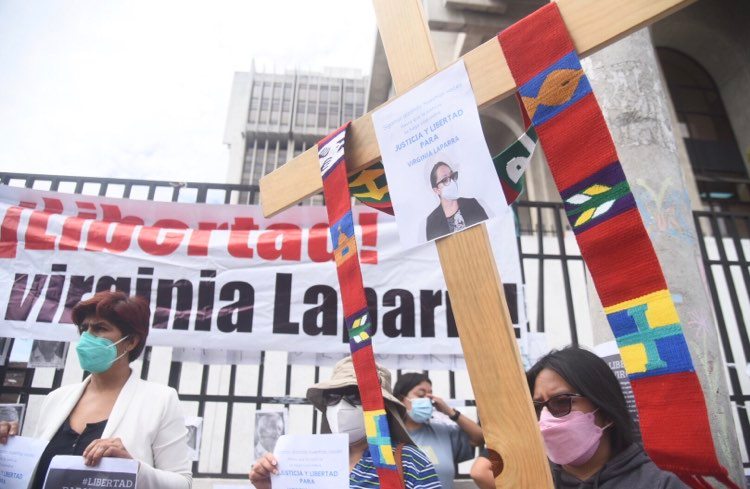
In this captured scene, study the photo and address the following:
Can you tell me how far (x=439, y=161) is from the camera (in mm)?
1082

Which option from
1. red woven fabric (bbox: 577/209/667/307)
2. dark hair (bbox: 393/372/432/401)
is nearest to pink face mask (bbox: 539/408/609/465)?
red woven fabric (bbox: 577/209/667/307)

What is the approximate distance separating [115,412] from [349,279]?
1.42 meters

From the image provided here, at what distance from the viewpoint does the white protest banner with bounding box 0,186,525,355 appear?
10.3 feet

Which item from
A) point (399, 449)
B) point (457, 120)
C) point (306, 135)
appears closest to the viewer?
point (457, 120)

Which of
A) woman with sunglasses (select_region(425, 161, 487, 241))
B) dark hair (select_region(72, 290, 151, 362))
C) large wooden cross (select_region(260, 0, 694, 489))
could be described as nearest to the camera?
large wooden cross (select_region(260, 0, 694, 489))

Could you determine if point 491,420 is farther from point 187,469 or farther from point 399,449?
point 187,469

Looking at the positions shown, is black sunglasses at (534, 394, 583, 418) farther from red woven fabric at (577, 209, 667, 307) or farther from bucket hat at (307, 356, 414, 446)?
red woven fabric at (577, 209, 667, 307)

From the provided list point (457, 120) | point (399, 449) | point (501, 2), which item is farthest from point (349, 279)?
point (501, 2)

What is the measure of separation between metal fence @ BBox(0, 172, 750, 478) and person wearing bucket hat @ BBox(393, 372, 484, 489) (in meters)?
0.48

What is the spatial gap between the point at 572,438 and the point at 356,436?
0.92 meters

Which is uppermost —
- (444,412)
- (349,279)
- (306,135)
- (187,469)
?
(306,135)

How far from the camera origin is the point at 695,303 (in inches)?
80.0

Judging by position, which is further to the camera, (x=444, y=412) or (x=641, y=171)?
(x=444, y=412)

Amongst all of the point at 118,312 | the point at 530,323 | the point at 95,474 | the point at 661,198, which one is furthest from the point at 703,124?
the point at 95,474
